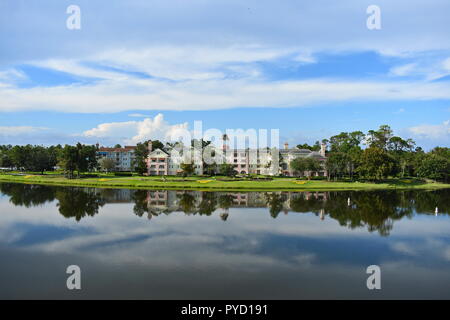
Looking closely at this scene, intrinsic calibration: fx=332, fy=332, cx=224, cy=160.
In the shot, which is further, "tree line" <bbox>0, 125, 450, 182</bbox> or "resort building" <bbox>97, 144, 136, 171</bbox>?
"resort building" <bbox>97, 144, 136, 171</bbox>

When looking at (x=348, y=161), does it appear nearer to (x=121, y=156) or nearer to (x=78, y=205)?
(x=78, y=205)

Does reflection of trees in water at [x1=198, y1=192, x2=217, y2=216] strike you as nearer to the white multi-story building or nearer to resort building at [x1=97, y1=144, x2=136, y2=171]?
the white multi-story building

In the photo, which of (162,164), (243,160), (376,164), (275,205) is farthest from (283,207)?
(243,160)

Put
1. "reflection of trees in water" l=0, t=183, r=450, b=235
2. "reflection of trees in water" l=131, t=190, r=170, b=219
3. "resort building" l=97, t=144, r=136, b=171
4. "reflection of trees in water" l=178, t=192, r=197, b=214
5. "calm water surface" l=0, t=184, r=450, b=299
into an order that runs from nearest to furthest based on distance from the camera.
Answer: "calm water surface" l=0, t=184, r=450, b=299
"reflection of trees in water" l=0, t=183, r=450, b=235
"reflection of trees in water" l=131, t=190, r=170, b=219
"reflection of trees in water" l=178, t=192, r=197, b=214
"resort building" l=97, t=144, r=136, b=171

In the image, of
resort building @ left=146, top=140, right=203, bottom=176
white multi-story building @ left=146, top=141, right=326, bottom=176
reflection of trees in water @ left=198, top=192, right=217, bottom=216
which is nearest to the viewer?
reflection of trees in water @ left=198, top=192, right=217, bottom=216

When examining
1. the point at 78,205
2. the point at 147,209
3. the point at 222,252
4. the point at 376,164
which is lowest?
the point at 222,252

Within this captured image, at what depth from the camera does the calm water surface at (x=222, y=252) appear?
47.2ft

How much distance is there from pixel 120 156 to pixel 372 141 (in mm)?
80871

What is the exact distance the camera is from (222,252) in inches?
755

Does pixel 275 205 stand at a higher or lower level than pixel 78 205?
lower

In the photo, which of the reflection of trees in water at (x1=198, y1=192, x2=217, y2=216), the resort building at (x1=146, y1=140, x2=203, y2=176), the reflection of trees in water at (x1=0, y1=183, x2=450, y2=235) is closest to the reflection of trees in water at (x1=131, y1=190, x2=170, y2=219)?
the reflection of trees in water at (x1=0, y1=183, x2=450, y2=235)

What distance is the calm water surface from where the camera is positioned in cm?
1439
